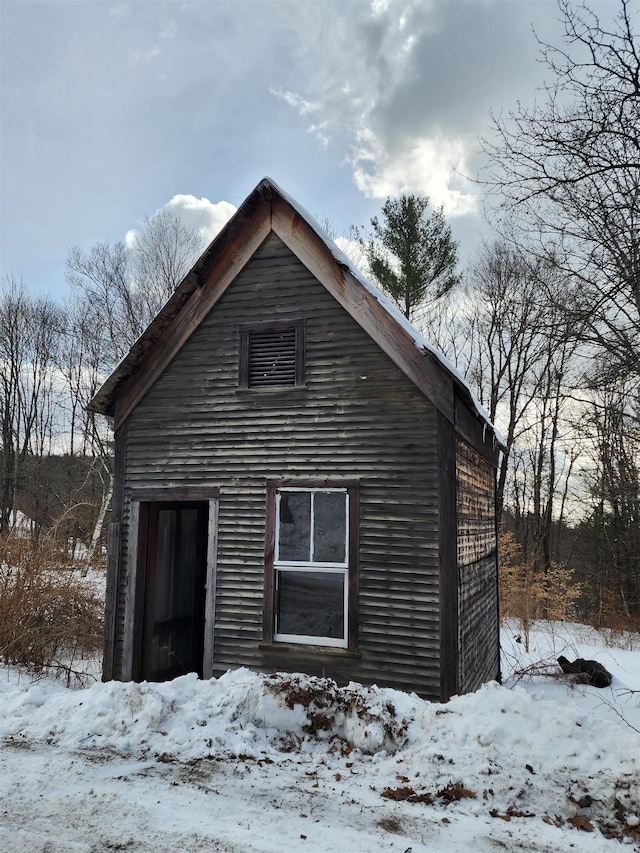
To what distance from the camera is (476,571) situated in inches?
339

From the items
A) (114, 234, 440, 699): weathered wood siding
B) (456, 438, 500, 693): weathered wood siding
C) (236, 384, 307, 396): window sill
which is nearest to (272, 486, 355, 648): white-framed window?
(114, 234, 440, 699): weathered wood siding

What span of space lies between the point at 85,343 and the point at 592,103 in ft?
80.4

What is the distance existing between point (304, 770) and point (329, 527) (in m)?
2.89

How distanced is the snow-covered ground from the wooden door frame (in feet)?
4.55

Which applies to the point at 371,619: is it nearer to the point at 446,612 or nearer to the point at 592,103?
the point at 446,612

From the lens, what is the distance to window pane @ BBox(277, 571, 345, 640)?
7.04 metres

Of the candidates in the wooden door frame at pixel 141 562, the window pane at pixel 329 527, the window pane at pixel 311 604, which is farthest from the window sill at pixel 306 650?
the window pane at pixel 329 527

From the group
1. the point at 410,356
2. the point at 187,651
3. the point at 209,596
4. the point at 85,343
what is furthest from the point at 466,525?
the point at 85,343

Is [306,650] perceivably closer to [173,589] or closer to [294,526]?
[294,526]

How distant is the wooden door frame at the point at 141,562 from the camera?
7.57m

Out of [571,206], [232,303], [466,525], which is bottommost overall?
[466,525]

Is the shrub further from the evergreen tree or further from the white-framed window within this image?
the evergreen tree

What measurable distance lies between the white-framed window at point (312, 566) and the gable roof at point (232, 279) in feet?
6.15

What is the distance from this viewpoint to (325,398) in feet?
24.4
